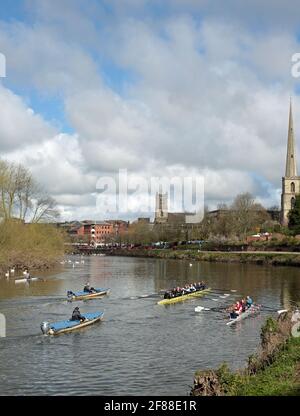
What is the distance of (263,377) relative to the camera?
15883mm

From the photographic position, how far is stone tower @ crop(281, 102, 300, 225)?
6004 inches

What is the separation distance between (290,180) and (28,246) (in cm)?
10577

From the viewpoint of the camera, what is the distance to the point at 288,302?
1628 inches

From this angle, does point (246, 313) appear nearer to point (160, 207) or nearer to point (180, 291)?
point (180, 291)

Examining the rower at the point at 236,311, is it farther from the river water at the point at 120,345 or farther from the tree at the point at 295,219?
the tree at the point at 295,219

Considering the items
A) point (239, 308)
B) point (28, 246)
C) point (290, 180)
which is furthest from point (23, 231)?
point (290, 180)

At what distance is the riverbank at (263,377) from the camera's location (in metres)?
14.6

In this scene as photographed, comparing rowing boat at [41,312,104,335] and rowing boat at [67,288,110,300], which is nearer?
rowing boat at [41,312,104,335]

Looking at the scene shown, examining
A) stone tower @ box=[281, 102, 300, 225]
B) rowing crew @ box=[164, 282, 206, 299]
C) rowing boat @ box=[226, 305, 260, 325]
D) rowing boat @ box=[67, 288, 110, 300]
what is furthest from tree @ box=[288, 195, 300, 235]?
rowing boat @ box=[226, 305, 260, 325]

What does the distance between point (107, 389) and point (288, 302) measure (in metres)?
26.1

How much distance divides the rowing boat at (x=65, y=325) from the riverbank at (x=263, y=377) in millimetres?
12135

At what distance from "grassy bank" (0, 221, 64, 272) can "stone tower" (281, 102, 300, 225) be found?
289 feet

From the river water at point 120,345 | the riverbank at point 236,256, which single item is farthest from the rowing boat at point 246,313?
the riverbank at point 236,256

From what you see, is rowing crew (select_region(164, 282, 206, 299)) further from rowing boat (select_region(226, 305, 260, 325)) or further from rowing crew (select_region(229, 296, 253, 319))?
rowing boat (select_region(226, 305, 260, 325))
